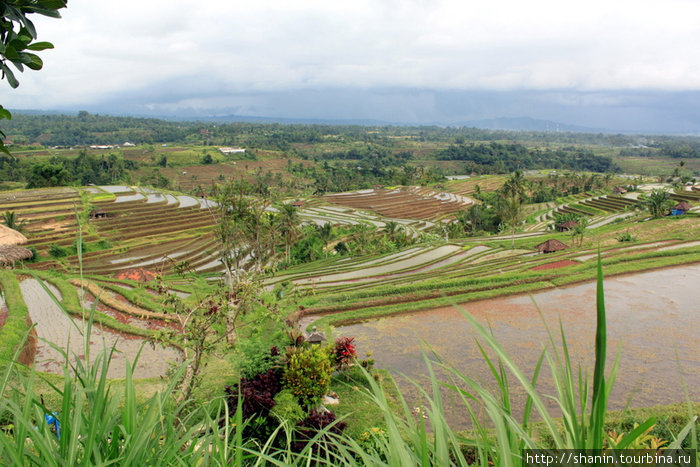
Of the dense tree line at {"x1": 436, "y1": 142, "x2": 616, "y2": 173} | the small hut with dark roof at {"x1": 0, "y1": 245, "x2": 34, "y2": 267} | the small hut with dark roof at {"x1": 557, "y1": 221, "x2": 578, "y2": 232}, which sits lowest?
the small hut with dark roof at {"x1": 557, "y1": 221, "x2": 578, "y2": 232}

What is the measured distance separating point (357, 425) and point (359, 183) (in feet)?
277

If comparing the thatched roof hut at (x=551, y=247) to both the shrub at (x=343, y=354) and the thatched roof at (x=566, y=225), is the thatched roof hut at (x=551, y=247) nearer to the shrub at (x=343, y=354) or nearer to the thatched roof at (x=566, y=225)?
the thatched roof at (x=566, y=225)

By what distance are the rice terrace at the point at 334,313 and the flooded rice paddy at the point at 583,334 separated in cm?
7

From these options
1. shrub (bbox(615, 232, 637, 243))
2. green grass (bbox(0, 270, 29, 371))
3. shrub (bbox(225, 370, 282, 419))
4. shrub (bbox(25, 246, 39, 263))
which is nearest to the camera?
shrub (bbox(225, 370, 282, 419))

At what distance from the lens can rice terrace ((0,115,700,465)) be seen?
331 centimetres

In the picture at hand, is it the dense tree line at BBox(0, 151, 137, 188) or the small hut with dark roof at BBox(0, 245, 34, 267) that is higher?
the dense tree line at BBox(0, 151, 137, 188)

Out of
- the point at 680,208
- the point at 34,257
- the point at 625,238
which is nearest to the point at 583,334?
the point at 625,238

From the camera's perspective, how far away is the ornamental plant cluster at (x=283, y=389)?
706 centimetres

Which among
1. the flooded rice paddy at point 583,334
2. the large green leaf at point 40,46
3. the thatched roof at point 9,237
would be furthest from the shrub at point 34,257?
the large green leaf at point 40,46

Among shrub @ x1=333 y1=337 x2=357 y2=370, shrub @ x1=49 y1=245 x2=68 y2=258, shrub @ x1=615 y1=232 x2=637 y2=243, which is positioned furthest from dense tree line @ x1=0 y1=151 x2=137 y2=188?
shrub @ x1=615 y1=232 x2=637 y2=243

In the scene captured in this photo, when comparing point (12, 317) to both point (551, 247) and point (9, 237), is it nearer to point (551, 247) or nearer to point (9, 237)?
point (9, 237)

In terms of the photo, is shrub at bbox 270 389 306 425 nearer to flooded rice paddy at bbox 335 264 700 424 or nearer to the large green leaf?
flooded rice paddy at bbox 335 264 700 424

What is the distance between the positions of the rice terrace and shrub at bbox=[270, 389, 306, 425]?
28mm

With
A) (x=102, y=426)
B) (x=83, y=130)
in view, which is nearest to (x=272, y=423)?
(x=102, y=426)
